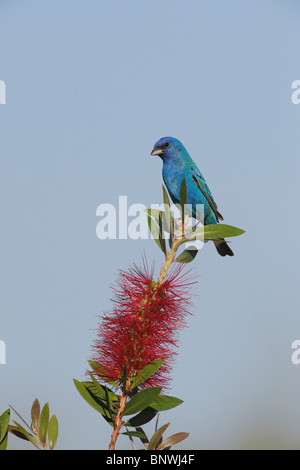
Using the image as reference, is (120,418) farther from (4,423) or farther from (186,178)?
(186,178)

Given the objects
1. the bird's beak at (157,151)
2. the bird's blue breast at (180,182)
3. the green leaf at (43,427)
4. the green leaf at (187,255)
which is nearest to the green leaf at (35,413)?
the green leaf at (43,427)

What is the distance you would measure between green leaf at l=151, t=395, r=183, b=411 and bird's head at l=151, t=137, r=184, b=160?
16.4 feet

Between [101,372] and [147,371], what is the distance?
17 cm

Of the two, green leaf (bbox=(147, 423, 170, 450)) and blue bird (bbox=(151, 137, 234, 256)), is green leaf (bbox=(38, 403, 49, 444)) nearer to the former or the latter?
green leaf (bbox=(147, 423, 170, 450))

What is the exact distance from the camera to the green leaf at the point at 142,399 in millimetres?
1660

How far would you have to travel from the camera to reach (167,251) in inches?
75.6

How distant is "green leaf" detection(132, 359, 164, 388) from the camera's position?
1767 millimetres

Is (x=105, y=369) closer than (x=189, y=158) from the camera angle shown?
Yes

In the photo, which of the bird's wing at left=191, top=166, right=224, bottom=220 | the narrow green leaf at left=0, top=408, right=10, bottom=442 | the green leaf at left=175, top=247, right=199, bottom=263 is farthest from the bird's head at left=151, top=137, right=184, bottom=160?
the narrow green leaf at left=0, top=408, right=10, bottom=442

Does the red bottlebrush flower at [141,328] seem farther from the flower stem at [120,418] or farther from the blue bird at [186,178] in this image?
the blue bird at [186,178]
